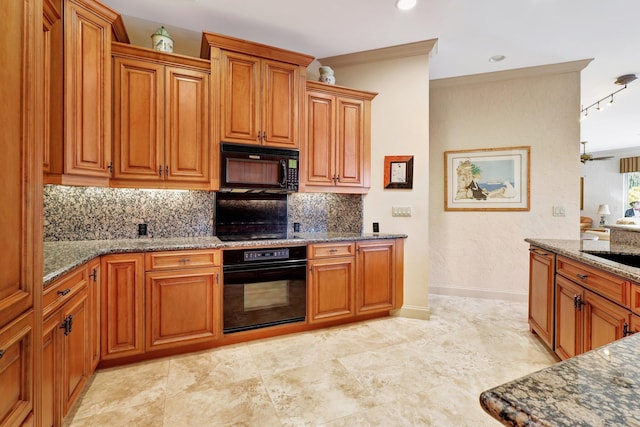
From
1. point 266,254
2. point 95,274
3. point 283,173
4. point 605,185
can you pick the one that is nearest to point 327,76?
point 283,173

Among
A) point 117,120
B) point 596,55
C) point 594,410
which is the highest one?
point 596,55

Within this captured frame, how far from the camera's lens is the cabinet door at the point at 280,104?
2805 millimetres

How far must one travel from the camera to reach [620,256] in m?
2.13

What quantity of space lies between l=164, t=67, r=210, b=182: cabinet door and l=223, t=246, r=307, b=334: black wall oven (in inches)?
31.1

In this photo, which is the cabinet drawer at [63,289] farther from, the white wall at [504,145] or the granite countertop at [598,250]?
the white wall at [504,145]

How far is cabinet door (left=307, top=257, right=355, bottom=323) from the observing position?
283 centimetres

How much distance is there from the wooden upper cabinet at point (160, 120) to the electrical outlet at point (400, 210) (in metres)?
1.93

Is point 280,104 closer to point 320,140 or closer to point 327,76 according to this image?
point 320,140

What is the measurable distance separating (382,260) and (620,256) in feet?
5.90

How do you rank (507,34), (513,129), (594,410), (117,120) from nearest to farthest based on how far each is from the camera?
(594,410) < (117,120) < (507,34) < (513,129)

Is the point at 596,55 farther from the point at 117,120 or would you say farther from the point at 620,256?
the point at 117,120

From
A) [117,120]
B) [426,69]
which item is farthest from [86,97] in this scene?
[426,69]

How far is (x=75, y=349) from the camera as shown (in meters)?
1.71

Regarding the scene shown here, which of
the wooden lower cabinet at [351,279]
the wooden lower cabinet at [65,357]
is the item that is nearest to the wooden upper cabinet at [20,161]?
the wooden lower cabinet at [65,357]
